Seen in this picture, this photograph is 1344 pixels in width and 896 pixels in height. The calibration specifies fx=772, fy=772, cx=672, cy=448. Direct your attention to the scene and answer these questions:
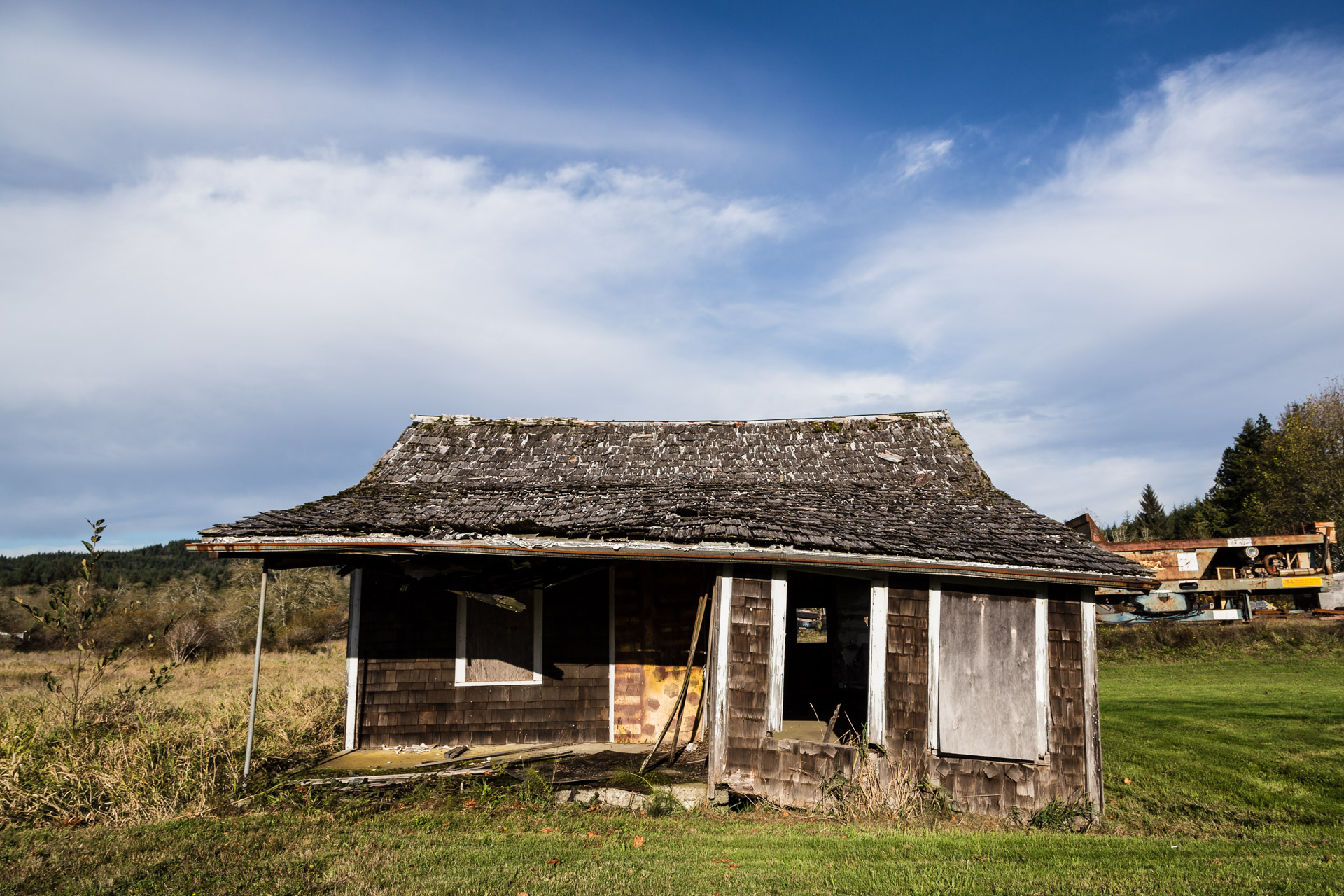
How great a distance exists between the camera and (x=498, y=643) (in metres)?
10.6

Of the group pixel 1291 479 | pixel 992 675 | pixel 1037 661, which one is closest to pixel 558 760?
pixel 992 675

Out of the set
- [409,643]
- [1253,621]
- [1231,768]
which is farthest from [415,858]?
[1253,621]

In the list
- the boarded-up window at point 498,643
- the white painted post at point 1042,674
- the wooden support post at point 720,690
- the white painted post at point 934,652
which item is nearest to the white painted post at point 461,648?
the boarded-up window at point 498,643

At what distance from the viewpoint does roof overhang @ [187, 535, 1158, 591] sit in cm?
775

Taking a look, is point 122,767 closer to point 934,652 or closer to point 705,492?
point 705,492

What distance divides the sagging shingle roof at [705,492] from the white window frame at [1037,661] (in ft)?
1.50

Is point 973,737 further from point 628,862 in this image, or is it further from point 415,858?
point 415,858

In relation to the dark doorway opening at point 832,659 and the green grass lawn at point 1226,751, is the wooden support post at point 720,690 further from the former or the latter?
the green grass lawn at point 1226,751

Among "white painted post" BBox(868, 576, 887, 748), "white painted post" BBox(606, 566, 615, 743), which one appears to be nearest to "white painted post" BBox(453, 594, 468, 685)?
"white painted post" BBox(606, 566, 615, 743)

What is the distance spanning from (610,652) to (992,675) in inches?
197

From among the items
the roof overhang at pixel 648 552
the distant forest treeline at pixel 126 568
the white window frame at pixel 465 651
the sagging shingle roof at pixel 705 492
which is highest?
the sagging shingle roof at pixel 705 492

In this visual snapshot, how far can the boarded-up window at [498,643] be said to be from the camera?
34.5ft

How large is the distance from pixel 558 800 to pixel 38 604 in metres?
39.1

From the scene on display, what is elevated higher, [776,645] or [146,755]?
[776,645]
